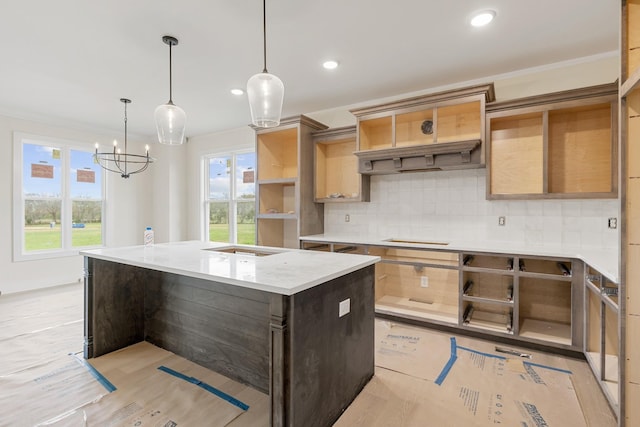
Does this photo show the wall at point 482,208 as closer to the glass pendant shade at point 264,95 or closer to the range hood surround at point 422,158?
the range hood surround at point 422,158

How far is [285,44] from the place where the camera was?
279 cm

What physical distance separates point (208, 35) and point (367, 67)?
154 centimetres

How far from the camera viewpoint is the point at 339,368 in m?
1.93

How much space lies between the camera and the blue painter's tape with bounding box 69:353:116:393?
2.21 metres

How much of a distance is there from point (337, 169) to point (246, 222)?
216 cm

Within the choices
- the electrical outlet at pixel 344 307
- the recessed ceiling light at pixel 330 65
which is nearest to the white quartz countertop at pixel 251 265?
the electrical outlet at pixel 344 307

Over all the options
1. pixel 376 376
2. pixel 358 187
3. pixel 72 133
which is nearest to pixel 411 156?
pixel 358 187

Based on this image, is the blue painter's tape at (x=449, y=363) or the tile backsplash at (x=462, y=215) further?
the tile backsplash at (x=462, y=215)

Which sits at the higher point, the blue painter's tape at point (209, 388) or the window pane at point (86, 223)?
the window pane at point (86, 223)

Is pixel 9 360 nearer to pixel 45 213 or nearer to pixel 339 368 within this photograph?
pixel 339 368

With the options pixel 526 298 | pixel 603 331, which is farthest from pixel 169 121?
pixel 526 298

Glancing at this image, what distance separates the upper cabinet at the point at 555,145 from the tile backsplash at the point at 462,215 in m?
0.18

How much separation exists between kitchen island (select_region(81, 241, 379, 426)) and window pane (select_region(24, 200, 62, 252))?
3359mm

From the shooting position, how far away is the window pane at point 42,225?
4832 mm
